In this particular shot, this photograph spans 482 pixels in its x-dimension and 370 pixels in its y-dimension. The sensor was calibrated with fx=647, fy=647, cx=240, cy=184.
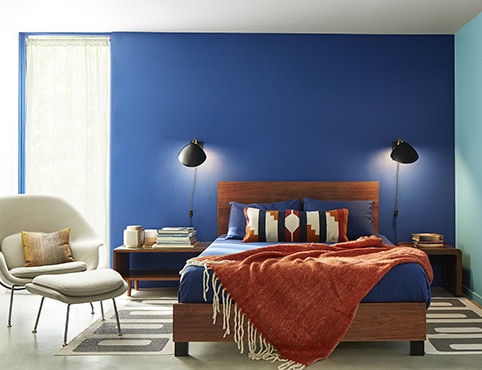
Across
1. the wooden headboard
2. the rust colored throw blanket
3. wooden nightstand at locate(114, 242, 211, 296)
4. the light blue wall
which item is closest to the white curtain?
wooden nightstand at locate(114, 242, 211, 296)

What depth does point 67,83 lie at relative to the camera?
6.10m

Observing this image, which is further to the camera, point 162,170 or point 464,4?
point 162,170

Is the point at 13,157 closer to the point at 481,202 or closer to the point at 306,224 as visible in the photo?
the point at 306,224

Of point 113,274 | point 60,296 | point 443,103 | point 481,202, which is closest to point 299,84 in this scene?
point 443,103

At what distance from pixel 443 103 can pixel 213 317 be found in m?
3.35

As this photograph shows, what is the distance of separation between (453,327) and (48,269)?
287 centimetres

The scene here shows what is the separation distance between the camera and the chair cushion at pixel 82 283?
3.92 metres

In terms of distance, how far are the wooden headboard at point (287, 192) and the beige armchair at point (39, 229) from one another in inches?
49.0

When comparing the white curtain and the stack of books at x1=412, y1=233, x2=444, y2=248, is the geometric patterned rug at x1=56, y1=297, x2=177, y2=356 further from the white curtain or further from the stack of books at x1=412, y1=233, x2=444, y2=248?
the stack of books at x1=412, y1=233, x2=444, y2=248

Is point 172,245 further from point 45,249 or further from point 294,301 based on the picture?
point 294,301

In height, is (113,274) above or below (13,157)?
below

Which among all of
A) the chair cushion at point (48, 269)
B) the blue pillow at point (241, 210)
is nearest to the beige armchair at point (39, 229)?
the chair cushion at point (48, 269)

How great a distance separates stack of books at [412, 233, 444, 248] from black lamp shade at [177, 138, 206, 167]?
6.44ft

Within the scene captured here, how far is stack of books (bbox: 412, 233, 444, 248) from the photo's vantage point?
5.52 metres
